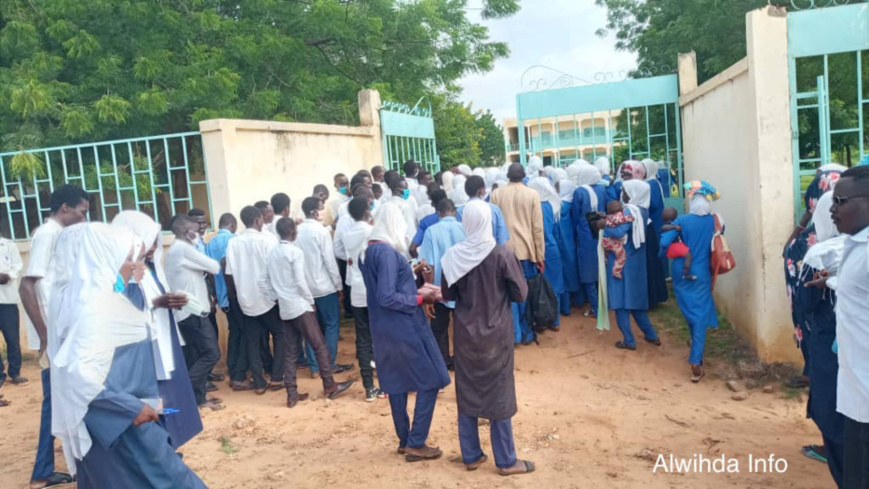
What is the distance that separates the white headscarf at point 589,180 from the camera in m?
7.55

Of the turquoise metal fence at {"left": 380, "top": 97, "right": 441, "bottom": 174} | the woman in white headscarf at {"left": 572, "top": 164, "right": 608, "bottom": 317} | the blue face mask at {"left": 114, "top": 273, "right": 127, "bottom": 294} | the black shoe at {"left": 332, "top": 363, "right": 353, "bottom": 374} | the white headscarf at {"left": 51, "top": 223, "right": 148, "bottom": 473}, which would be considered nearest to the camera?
the white headscarf at {"left": 51, "top": 223, "right": 148, "bottom": 473}

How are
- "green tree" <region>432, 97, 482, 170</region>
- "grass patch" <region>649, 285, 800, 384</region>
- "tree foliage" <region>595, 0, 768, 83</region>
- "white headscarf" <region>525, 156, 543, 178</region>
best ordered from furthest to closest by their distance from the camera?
"green tree" <region>432, 97, 482, 170</region> → "tree foliage" <region>595, 0, 768, 83</region> → "white headscarf" <region>525, 156, 543, 178</region> → "grass patch" <region>649, 285, 800, 384</region>

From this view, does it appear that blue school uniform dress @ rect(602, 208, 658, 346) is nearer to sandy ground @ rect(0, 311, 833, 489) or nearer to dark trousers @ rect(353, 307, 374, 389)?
sandy ground @ rect(0, 311, 833, 489)

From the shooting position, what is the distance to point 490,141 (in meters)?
40.3

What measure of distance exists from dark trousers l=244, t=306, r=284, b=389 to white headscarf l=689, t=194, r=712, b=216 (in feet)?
12.8

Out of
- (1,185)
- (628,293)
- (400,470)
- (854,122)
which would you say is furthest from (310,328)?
(854,122)

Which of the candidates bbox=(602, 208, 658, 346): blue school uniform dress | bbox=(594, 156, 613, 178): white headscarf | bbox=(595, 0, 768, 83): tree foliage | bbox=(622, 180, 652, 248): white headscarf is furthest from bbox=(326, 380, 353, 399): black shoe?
bbox=(595, 0, 768, 83): tree foliage

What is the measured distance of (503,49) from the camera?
1261cm

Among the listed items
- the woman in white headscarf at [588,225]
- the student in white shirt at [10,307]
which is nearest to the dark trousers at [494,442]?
the woman in white headscarf at [588,225]

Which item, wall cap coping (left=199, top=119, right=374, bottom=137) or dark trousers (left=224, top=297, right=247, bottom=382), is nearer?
dark trousers (left=224, top=297, right=247, bottom=382)

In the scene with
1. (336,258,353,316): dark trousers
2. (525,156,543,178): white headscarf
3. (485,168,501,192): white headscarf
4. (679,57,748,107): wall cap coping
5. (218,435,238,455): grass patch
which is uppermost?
(679,57,748,107): wall cap coping

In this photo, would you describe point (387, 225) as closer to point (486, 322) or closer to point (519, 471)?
point (486, 322)

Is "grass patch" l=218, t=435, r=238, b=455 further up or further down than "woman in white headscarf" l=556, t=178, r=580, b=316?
further down

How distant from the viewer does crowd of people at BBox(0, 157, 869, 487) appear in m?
2.89
